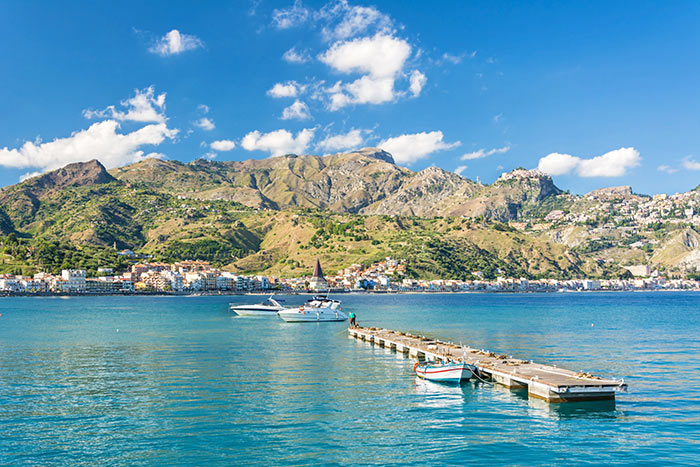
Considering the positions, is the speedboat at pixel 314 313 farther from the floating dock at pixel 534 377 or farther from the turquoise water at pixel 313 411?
the floating dock at pixel 534 377

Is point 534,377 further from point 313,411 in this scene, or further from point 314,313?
point 314,313

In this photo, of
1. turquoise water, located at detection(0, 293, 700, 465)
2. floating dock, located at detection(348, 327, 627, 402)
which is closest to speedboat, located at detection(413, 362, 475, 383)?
turquoise water, located at detection(0, 293, 700, 465)

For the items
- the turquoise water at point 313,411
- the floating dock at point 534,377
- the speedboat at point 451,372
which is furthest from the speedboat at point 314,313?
the speedboat at point 451,372

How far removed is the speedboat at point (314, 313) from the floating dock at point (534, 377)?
49.4 m

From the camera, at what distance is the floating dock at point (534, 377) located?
3475 cm

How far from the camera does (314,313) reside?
107 m

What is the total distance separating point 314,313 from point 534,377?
237 feet

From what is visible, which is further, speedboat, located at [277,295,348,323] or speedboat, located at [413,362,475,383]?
speedboat, located at [277,295,348,323]

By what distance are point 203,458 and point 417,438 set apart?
10005 mm

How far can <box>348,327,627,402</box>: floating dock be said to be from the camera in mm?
34750

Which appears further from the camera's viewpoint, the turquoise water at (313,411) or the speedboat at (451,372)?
the speedboat at (451,372)

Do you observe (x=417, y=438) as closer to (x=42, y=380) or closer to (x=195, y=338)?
(x=42, y=380)

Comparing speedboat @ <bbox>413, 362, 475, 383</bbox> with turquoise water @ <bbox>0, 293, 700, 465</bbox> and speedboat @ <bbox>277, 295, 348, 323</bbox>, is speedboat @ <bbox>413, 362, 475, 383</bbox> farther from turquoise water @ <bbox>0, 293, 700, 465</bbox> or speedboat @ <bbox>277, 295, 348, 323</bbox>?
speedboat @ <bbox>277, 295, 348, 323</bbox>

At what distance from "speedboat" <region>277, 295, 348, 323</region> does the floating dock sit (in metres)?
49.4
